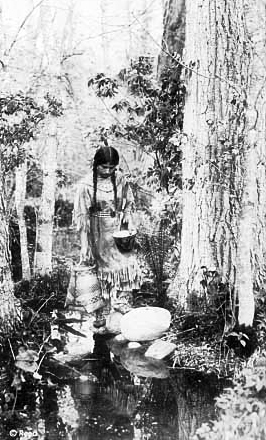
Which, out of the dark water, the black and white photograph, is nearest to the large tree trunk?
the black and white photograph

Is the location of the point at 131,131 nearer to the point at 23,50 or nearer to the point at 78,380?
the point at 23,50

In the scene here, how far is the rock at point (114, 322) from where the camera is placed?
514 cm

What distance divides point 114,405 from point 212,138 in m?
2.19

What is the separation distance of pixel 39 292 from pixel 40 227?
757 millimetres

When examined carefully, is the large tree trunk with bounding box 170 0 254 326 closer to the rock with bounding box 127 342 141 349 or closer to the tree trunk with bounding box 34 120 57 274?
the rock with bounding box 127 342 141 349

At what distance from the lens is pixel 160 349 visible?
4.48m

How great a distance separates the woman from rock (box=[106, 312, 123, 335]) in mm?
155

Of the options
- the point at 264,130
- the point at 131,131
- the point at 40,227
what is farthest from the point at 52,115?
the point at 264,130

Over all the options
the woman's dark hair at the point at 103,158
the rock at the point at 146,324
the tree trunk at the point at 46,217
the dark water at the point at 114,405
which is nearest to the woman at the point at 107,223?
the woman's dark hair at the point at 103,158

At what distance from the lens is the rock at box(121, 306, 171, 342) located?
4668 millimetres

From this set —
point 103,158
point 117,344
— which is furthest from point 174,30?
point 117,344

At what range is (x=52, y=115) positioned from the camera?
5.88 metres

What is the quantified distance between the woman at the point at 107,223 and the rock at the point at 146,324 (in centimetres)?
73

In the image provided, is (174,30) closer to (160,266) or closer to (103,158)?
(103,158)
